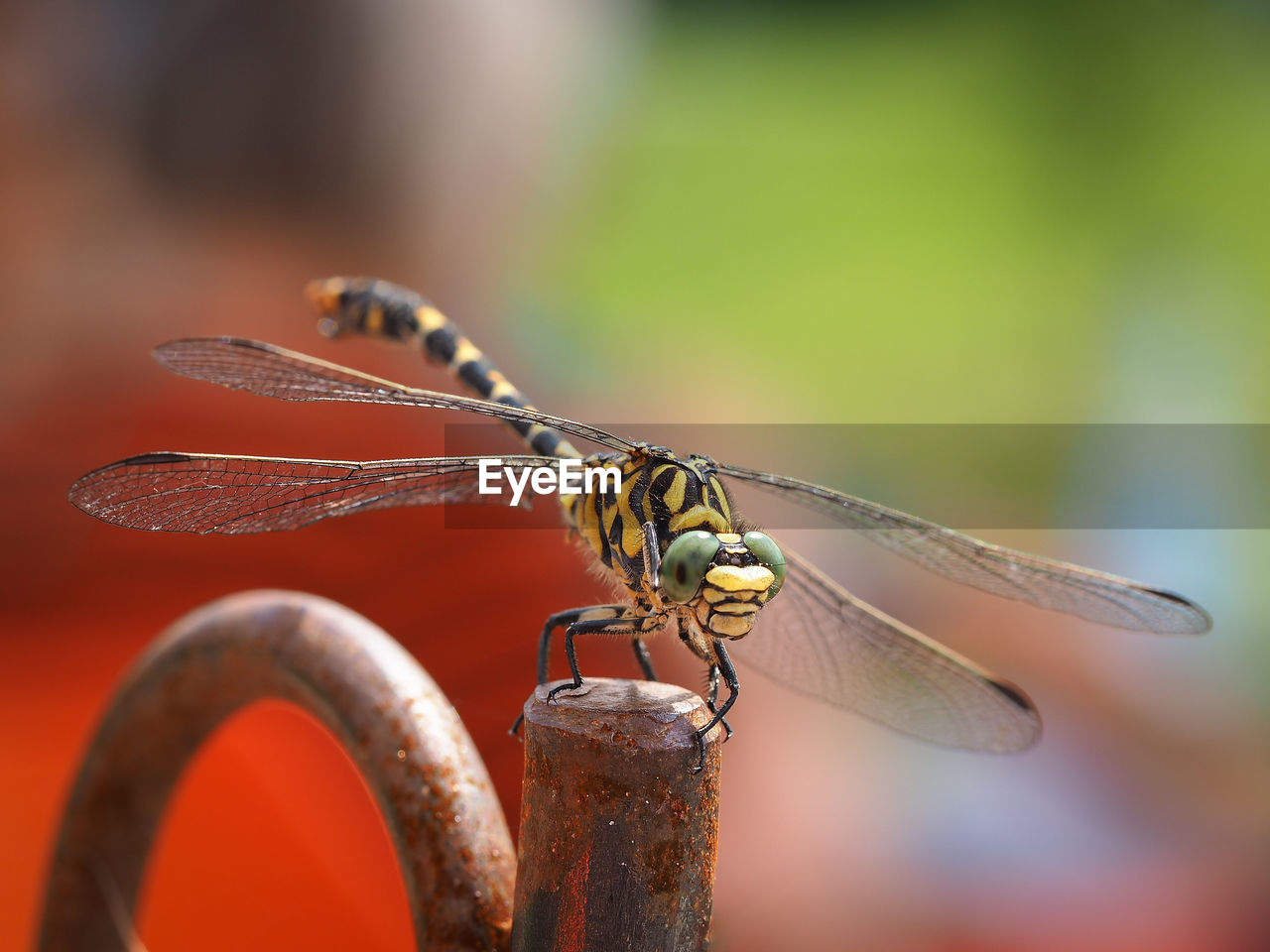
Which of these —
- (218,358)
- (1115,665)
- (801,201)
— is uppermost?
(801,201)

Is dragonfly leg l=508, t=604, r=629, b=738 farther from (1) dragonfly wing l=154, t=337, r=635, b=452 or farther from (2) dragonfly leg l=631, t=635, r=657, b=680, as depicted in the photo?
(1) dragonfly wing l=154, t=337, r=635, b=452

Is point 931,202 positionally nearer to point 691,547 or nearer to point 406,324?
point 406,324

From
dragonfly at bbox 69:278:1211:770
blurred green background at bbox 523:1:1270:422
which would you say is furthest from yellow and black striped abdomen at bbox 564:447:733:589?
blurred green background at bbox 523:1:1270:422

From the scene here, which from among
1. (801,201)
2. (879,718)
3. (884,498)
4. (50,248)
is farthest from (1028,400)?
(50,248)

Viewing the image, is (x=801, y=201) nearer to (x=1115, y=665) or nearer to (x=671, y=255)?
(x=671, y=255)

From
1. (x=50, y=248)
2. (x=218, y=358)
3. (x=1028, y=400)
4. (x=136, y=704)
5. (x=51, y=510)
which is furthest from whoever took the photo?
(x=1028, y=400)

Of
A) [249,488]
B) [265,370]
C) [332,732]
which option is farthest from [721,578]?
[265,370]

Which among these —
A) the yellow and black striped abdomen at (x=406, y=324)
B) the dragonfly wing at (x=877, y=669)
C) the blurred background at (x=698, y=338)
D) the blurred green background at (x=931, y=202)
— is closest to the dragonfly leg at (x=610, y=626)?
the dragonfly wing at (x=877, y=669)
